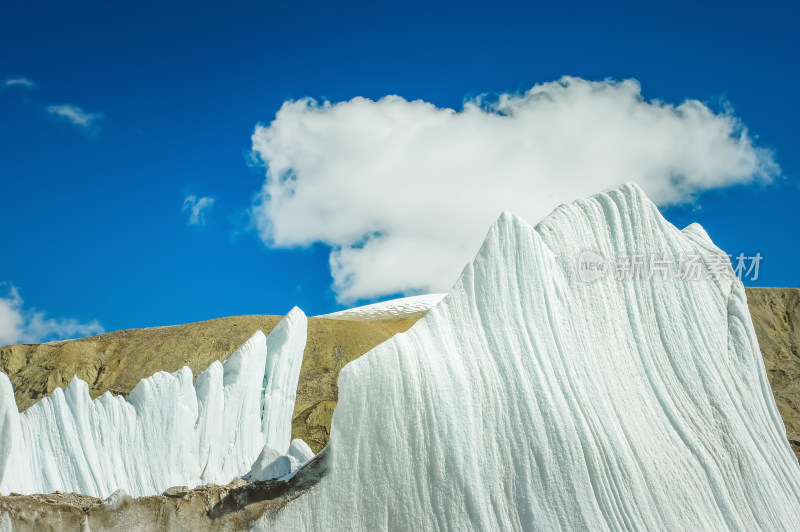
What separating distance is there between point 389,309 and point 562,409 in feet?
309

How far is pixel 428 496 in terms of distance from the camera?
20.2ft

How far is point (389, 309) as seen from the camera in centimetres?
10069

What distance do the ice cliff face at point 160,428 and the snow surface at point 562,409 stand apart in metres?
7.75

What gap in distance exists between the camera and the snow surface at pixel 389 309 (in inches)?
3752

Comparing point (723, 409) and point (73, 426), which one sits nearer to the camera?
point (723, 409)

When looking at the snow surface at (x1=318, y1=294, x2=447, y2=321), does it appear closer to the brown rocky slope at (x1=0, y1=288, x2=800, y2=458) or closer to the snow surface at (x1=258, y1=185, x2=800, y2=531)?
the brown rocky slope at (x1=0, y1=288, x2=800, y2=458)

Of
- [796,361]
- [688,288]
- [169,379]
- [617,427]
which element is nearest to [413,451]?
[617,427]

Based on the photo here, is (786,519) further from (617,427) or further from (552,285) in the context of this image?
(552,285)

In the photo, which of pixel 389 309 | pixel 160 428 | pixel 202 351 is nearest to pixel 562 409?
pixel 160 428

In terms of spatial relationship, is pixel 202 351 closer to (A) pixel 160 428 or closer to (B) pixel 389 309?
(A) pixel 160 428

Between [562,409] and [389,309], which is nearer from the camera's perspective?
[562,409]

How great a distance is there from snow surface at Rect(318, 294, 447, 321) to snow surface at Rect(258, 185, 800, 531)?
8435cm

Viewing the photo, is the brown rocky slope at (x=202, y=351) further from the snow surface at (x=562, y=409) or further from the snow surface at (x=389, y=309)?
the snow surface at (x=562, y=409)

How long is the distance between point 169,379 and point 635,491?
42.0 ft
